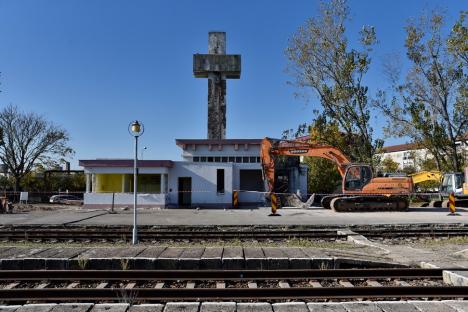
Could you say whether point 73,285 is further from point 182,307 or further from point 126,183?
point 126,183

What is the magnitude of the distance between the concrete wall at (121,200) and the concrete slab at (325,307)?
86.9 ft

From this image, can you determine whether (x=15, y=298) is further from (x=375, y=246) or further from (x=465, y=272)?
(x=375, y=246)

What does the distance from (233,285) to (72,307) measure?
272cm

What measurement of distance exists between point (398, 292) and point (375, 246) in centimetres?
498

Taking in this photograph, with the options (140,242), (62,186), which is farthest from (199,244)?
(62,186)

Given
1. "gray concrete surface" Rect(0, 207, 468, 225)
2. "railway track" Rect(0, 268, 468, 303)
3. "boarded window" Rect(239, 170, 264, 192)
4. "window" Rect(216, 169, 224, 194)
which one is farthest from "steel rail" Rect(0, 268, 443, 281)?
"boarded window" Rect(239, 170, 264, 192)

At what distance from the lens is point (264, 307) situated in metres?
5.91

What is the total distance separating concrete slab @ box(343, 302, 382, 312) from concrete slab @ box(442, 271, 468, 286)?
2.17 meters

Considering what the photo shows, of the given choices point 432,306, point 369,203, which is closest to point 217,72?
point 369,203

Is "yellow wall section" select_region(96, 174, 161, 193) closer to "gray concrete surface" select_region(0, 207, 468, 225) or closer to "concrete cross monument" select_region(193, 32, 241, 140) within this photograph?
"gray concrete surface" select_region(0, 207, 468, 225)

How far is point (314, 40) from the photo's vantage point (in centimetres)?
3684

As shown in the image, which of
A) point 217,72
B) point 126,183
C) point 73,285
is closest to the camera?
point 73,285

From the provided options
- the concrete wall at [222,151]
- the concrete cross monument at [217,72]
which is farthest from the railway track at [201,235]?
the concrete cross monument at [217,72]

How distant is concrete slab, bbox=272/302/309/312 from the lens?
5.78 metres
